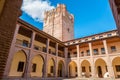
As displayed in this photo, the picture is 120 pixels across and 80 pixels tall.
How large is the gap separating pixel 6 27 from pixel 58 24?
33774 millimetres

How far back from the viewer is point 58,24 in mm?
35156

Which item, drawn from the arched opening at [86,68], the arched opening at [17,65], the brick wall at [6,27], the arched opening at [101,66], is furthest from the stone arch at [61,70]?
the brick wall at [6,27]

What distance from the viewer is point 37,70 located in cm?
1998

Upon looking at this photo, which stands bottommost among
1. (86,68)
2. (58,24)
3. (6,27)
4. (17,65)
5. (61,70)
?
(61,70)

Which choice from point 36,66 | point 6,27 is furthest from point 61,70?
point 6,27

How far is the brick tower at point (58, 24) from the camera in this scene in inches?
1331

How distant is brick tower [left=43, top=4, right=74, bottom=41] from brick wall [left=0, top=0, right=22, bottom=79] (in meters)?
29.9

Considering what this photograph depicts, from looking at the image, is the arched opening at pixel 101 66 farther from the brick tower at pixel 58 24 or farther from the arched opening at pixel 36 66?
the brick tower at pixel 58 24

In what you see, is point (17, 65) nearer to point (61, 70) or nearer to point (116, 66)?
point (61, 70)

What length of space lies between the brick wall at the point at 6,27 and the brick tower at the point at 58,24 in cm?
2995

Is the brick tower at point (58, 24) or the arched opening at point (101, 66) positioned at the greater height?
the brick tower at point (58, 24)

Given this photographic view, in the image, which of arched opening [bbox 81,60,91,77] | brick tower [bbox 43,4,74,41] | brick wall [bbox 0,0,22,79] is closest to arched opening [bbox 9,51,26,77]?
arched opening [bbox 81,60,91,77]

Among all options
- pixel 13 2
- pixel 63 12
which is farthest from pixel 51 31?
pixel 13 2

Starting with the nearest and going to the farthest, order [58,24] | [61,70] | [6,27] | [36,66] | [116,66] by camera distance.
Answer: [6,27], [36,66], [116,66], [61,70], [58,24]
